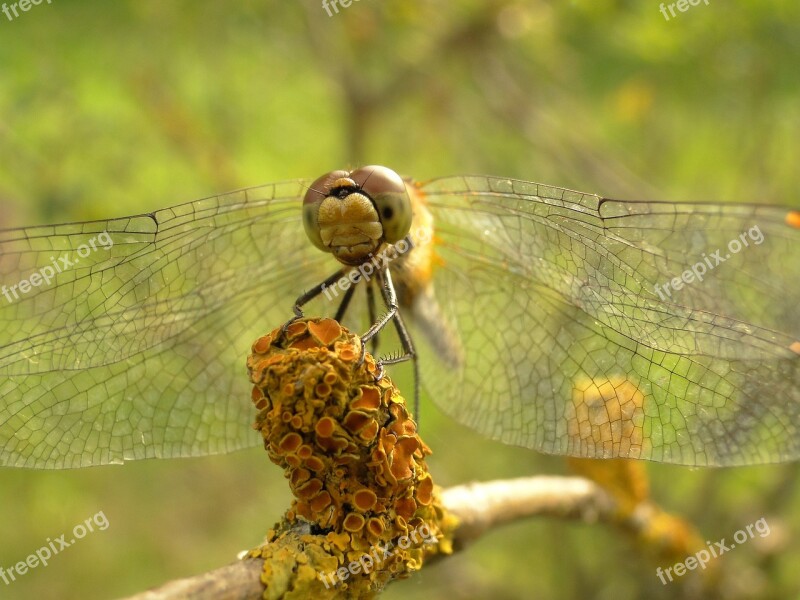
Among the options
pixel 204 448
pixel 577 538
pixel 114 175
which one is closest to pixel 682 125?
pixel 577 538

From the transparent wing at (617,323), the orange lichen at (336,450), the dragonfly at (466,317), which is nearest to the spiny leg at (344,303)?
the dragonfly at (466,317)

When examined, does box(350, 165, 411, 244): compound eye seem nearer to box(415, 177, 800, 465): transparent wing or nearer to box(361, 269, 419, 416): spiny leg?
box(361, 269, 419, 416): spiny leg

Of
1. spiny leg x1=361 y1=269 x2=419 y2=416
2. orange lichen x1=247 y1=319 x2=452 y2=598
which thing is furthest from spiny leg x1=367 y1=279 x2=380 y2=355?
orange lichen x1=247 y1=319 x2=452 y2=598

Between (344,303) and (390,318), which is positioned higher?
(344,303)

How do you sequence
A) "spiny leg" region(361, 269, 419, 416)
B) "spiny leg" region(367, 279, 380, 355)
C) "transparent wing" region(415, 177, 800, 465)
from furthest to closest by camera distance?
"spiny leg" region(367, 279, 380, 355) → "transparent wing" region(415, 177, 800, 465) → "spiny leg" region(361, 269, 419, 416)

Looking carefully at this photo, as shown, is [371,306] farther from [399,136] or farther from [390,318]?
[399,136]

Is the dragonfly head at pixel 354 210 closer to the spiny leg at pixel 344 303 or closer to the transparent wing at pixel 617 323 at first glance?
the spiny leg at pixel 344 303

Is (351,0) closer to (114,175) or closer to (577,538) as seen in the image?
(114,175)

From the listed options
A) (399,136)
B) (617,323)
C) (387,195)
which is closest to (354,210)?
(387,195)
